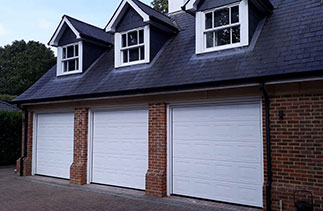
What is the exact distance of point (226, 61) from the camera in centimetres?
738

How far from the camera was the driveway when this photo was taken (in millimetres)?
6789

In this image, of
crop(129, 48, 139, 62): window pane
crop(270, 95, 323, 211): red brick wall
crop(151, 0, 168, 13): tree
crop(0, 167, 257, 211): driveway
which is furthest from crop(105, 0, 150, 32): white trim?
crop(151, 0, 168, 13): tree

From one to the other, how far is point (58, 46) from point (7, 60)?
37.9m

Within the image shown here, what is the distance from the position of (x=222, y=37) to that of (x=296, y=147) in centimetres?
365

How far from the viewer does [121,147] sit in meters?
8.97

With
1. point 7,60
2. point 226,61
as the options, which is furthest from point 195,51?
point 7,60

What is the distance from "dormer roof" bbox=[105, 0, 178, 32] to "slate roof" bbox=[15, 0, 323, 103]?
692 mm

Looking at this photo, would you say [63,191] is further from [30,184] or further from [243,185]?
[243,185]

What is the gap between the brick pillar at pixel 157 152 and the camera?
7.73 meters

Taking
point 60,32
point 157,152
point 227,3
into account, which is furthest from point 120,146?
point 60,32

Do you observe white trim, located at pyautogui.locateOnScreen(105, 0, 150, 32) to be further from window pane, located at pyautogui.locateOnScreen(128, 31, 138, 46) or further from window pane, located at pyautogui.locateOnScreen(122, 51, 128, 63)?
window pane, located at pyautogui.locateOnScreen(122, 51, 128, 63)

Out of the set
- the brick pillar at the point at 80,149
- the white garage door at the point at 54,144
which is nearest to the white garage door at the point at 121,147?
the brick pillar at the point at 80,149

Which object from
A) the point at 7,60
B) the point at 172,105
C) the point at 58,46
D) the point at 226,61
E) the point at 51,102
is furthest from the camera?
the point at 7,60

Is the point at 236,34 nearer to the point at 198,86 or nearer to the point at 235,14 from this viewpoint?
the point at 235,14
